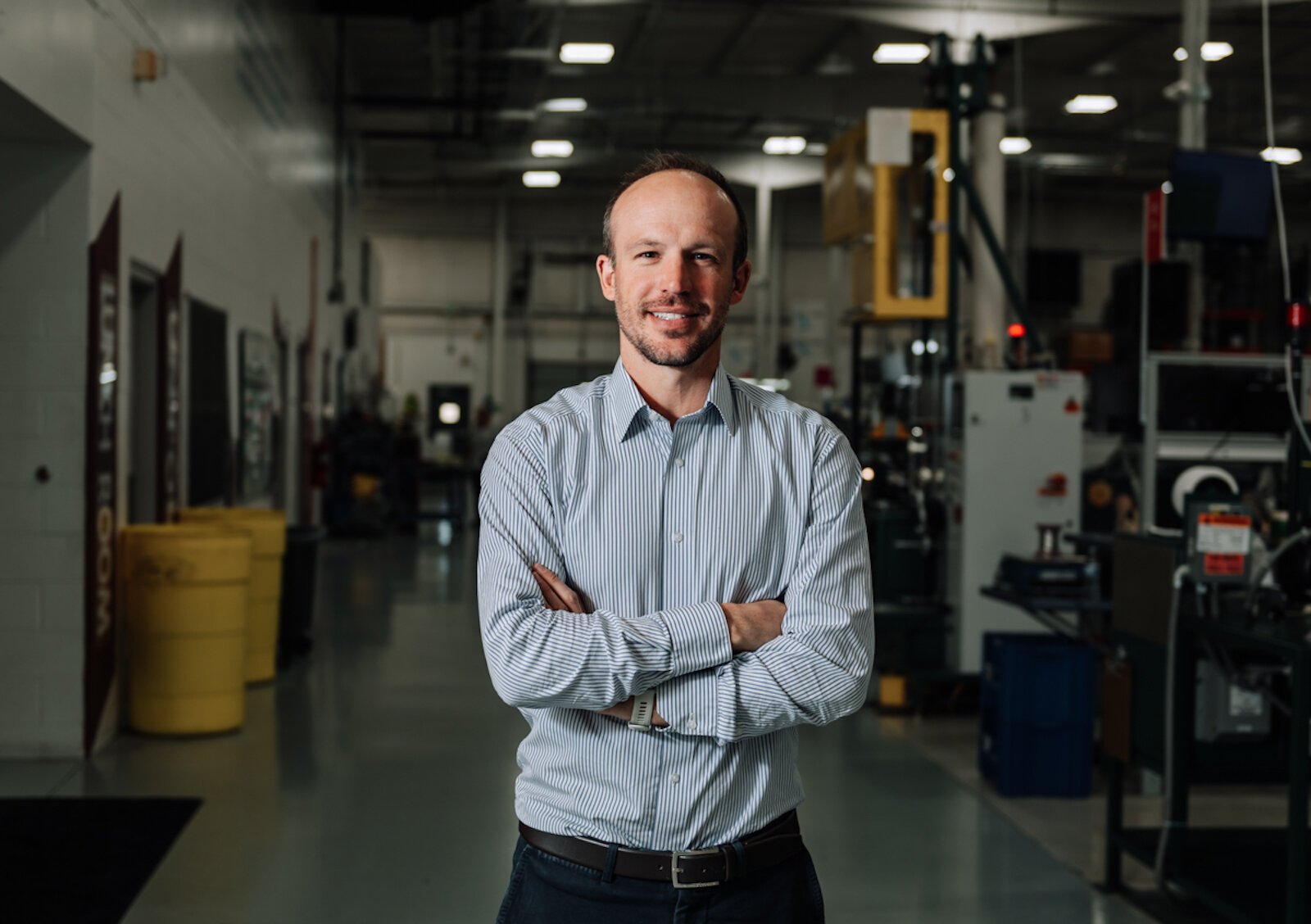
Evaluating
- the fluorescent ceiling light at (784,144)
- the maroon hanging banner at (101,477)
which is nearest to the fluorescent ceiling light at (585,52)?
the fluorescent ceiling light at (784,144)

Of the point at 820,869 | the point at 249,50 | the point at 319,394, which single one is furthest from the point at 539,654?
the point at 319,394

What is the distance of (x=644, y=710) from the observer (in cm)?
168

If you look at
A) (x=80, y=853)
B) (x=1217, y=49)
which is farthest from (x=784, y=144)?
(x=80, y=853)

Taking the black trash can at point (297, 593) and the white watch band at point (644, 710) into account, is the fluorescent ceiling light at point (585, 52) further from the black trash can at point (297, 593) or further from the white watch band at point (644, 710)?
the white watch band at point (644, 710)

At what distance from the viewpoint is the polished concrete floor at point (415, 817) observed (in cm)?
383

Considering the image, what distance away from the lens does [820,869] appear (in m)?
4.14

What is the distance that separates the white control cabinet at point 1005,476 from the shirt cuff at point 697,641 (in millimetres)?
4945

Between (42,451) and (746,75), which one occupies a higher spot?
(746,75)

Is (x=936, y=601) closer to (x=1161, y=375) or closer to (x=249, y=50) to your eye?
(x=1161, y=375)

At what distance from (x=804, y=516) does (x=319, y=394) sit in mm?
12919

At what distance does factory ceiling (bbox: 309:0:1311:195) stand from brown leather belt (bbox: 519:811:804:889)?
32.8 ft

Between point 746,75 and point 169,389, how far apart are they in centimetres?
1055

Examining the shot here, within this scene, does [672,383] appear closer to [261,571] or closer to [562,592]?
[562,592]

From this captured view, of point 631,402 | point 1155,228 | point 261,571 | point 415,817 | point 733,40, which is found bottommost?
point 415,817
